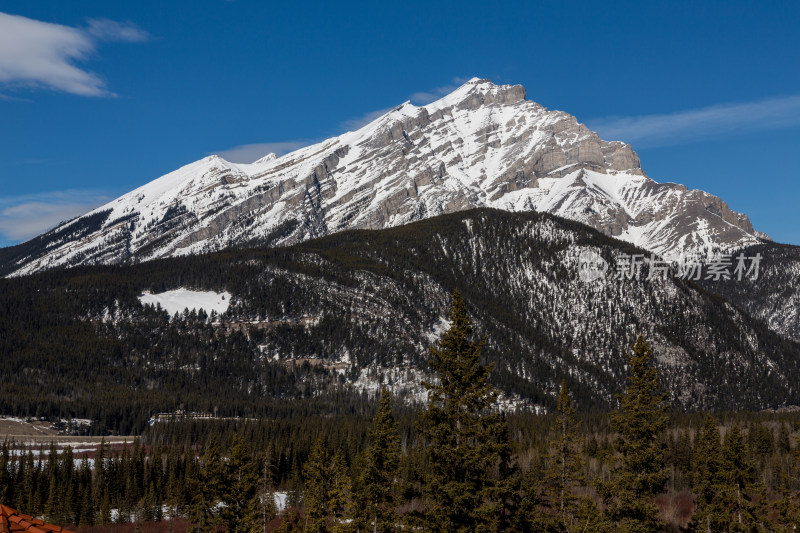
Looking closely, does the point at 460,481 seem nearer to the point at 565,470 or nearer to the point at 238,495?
the point at 565,470

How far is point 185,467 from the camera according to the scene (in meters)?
145

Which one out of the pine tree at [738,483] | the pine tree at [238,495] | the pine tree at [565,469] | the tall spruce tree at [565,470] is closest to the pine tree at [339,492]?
the pine tree at [238,495]

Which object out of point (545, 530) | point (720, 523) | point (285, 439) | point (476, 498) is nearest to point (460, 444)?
point (476, 498)

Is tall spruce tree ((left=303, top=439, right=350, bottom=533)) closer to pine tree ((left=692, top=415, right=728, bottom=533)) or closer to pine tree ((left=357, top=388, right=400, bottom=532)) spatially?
pine tree ((left=357, top=388, right=400, bottom=532))

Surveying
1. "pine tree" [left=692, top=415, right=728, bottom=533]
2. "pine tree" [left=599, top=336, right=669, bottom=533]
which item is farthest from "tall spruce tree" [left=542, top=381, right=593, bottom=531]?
"pine tree" [left=599, top=336, right=669, bottom=533]

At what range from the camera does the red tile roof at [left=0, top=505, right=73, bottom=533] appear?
13638 mm

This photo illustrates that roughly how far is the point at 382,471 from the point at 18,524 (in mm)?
41577

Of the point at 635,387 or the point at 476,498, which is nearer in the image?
the point at 476,498

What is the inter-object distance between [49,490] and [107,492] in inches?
363

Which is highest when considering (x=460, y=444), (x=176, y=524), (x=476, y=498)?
(x=460, y=444)

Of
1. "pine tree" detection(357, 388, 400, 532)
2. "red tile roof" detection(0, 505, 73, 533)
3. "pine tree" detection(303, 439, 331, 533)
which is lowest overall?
"pine tree" detection(303, 439, 331, 533)

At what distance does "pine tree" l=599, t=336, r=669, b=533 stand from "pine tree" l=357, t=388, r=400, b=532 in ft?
43.4

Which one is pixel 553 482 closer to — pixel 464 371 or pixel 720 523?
pixel 720 523

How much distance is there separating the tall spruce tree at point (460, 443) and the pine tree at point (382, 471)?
14.0 m
